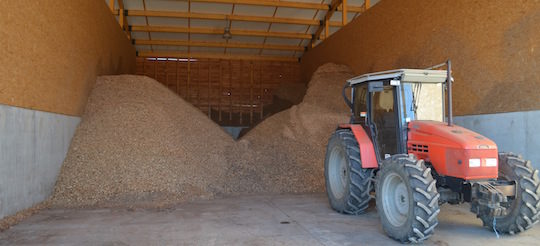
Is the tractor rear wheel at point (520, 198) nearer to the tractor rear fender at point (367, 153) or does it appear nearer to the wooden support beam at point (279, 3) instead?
the tractor rear fender at point (367, 153)

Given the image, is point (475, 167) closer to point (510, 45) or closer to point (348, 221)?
point (348, 221)

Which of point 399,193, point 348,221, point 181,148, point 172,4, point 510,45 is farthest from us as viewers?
point 172,4

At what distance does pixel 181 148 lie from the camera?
10406 millimetres

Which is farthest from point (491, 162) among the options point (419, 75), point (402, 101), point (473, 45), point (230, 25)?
point (230, 25)

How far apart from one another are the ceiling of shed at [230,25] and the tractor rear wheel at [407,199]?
12590 millimetres

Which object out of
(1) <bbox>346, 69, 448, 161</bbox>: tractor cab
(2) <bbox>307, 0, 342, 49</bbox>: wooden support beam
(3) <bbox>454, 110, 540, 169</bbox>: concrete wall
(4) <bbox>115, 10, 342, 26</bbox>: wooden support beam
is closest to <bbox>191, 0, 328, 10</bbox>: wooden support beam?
(2) <bbox>307, 0, 342, 49</bbox>: wooden support beam

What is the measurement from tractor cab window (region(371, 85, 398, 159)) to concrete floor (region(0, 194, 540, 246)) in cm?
128

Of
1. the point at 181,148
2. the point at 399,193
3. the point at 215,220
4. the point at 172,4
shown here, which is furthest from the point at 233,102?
the point at 399,193

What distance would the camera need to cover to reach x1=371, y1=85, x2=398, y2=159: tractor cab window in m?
6.10

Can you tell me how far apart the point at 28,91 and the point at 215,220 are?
4.13 m

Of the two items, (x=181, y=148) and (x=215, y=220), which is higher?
(x=181, y=148)

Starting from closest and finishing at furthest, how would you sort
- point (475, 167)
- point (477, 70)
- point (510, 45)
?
point (475, 167) → point (510, 45) → point (477, 70)

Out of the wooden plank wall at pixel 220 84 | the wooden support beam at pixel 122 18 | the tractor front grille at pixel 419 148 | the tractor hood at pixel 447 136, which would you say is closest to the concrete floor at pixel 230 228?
the tractor front grille at pixel 419 148

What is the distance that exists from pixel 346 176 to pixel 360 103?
1.37 meters
